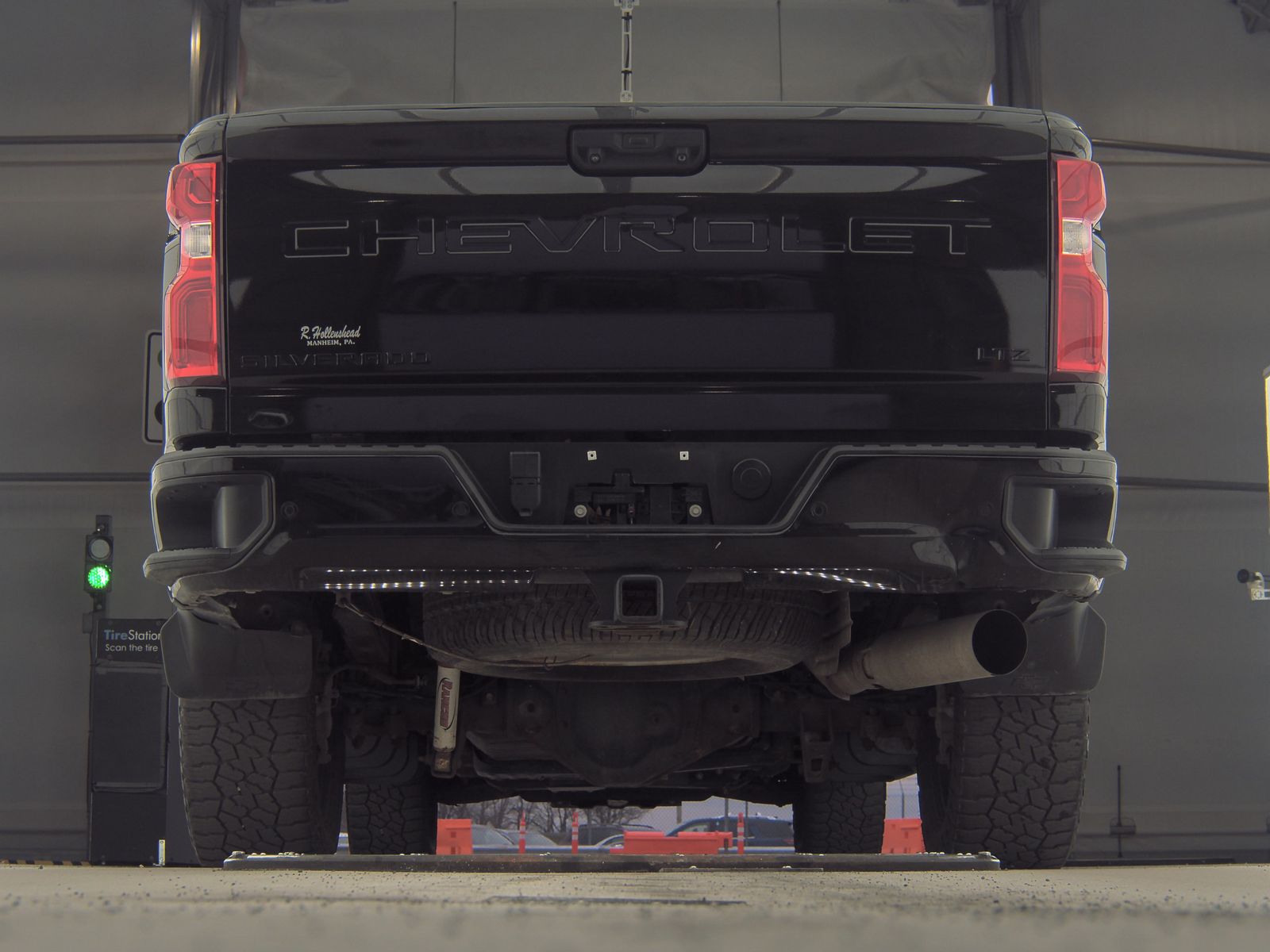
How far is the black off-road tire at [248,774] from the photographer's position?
3.11 metres

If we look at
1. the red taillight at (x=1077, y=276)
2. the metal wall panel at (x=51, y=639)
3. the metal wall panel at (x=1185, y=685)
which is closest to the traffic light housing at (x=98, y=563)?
the metal wall panel at (x=51, y=639)

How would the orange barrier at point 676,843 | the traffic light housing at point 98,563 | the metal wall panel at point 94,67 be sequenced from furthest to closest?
1. the orange barrier at point 676,843
2. the metal wall panel at point 94,67
3. the traffic light housing at point 98,563

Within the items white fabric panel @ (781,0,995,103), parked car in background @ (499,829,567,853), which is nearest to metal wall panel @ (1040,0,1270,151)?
white fabric panel @ (781,0,995,103)

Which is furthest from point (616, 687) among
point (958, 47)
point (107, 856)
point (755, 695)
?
point (958, 47)

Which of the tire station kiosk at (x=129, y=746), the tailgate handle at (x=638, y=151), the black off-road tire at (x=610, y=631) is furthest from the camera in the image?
the tire station kiosk at (x=129, y=746)

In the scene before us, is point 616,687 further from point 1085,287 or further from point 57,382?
point 57,382

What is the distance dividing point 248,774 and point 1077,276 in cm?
213

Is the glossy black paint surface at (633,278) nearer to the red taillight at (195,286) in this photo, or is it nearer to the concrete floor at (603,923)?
the red taillight at (195,286)

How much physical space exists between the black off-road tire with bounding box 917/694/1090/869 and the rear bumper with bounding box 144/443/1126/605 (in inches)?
22.5

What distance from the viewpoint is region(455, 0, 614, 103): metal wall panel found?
36.8 ft

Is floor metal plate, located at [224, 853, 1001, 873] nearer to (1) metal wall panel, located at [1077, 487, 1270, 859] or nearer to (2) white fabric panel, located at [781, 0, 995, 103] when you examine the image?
(2) white fabric panel, located at [781, 0, 995, 103]

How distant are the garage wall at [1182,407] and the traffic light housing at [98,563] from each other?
8824mm

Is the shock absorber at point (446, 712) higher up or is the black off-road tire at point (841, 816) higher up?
the shock absorber at point (446, 712)

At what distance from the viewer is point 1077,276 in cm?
282
